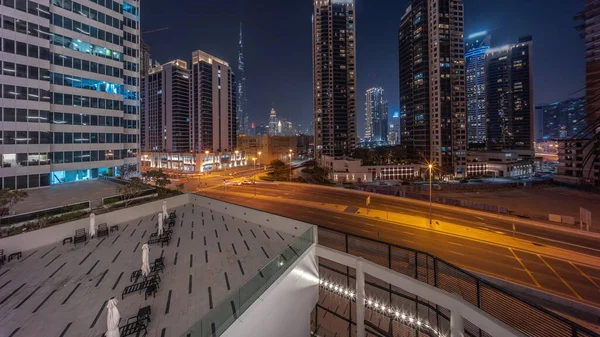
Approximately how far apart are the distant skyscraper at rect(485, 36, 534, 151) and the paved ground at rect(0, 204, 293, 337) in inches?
6106

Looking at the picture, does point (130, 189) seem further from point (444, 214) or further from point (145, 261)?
point (444, 214)

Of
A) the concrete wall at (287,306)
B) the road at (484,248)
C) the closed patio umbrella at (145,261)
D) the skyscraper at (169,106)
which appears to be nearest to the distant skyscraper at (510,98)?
the road at (484,248)

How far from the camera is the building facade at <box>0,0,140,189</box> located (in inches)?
1172

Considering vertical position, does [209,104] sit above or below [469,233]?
above

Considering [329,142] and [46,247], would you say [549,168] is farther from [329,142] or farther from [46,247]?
[46,247]

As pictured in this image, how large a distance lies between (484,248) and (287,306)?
19.4 m

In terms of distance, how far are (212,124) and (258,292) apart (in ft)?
346

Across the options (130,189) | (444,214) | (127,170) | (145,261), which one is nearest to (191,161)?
(127,170)

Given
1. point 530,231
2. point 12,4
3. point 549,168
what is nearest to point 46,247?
point 12,4

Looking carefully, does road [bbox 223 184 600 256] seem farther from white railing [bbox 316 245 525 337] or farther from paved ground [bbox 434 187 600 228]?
white railing [bbox 316 245 525 337]

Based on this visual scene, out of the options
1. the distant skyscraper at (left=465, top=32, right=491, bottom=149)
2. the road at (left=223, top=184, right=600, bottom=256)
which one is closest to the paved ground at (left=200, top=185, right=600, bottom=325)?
the road at (left=223, top=184, right=600, bottom=256)

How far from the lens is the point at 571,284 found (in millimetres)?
18297

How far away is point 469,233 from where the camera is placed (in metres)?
26.2

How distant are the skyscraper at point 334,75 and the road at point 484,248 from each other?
222 feet
